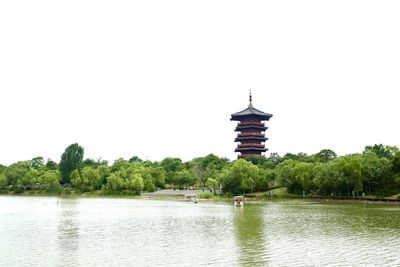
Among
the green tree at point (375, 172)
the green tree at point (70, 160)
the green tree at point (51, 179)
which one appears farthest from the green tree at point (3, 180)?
the green tree at point (375, 172)

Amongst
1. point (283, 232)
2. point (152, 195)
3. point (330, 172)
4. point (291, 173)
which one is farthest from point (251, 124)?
point (283, 232)

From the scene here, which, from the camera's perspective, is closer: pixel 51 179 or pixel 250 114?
pixel 51 179

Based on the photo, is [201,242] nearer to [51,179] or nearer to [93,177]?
[93,177]

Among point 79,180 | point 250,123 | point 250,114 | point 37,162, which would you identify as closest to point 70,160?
point 79,180

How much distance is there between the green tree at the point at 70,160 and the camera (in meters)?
104

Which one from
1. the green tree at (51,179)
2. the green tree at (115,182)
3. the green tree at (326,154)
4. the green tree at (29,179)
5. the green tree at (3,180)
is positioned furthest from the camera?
the green tree at (3,180)

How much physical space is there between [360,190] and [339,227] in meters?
32.5

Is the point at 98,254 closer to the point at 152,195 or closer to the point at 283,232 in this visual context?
the point at 283,232

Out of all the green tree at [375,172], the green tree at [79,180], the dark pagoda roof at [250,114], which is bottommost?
the green tree at [375,172]

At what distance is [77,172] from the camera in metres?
97.9

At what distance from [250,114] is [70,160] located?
4054cm

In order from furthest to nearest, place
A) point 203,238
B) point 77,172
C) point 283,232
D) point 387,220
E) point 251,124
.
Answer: point 251,124 → point 77,172 → point 387,220 → point 283,232 → point 203,238

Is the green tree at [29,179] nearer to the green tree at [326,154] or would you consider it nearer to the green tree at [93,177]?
the green tree at [93,177]

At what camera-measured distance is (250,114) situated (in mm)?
114562
